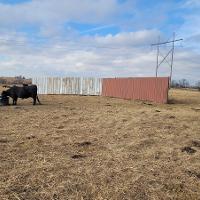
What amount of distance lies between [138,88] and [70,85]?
542 inches

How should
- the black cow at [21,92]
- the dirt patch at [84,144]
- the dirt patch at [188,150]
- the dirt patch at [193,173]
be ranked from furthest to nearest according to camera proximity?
the black cow at [21,92] < the dirt patch at [84,144] < the dirt patch at [188,150] < the dirt patch at [193,173]

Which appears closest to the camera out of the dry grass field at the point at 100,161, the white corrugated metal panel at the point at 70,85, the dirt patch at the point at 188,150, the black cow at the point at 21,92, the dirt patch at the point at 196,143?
the dry grass field at the point at 100,161

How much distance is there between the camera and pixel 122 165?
27.0ft

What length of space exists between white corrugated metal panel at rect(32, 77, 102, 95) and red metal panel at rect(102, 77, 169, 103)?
1653mm

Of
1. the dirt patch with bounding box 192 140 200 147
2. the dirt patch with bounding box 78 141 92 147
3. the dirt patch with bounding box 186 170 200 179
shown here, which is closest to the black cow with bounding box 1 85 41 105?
the dirt patch with bounding box 78 141 92 147

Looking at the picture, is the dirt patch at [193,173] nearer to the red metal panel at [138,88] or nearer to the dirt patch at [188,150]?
the dirt patch at [188,150]

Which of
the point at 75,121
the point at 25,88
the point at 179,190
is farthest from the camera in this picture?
the point at 25,88

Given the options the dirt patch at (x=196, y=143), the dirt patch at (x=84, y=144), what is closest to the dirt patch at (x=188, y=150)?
the dirt patch at (x=196, y=143)

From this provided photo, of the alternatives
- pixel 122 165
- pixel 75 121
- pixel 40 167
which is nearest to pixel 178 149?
pixel 122 165

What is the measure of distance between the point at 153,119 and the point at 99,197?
29.4 feet

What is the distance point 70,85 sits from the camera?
46719 millimetres

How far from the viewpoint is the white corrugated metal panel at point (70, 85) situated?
146ft

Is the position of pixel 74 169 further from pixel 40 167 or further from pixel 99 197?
pixel 99 197

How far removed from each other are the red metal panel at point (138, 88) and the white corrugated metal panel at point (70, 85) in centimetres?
165
